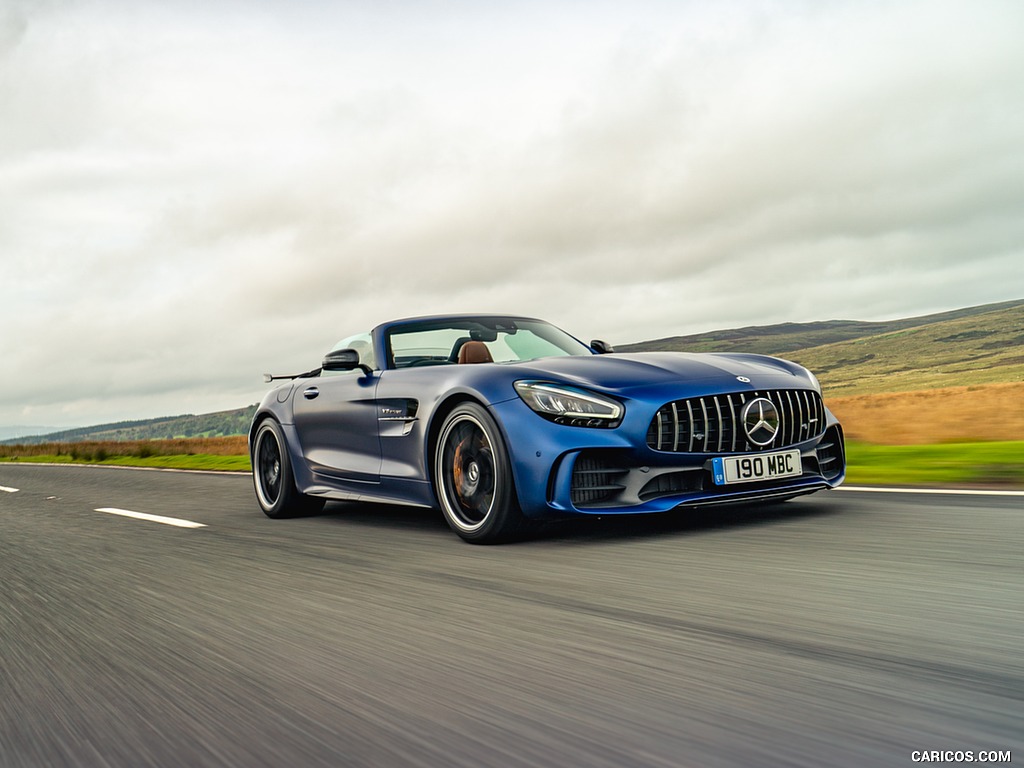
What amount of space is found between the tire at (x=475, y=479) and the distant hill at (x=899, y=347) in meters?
47.7

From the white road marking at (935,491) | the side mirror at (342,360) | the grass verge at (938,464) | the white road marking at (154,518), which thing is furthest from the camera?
the white road marking at (154,518)

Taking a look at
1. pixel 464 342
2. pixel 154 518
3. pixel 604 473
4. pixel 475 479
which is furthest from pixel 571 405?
pixel 154 518

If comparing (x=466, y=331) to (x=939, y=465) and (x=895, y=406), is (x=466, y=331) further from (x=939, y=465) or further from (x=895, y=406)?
(x=895, y=406)

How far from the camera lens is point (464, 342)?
258 inches

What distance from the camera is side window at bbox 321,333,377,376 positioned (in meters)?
6.65

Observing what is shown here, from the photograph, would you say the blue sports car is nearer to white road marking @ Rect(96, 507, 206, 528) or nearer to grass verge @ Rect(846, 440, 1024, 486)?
white road marking @ Rect(96, 507, 206, 528)

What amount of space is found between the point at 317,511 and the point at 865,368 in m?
78.8

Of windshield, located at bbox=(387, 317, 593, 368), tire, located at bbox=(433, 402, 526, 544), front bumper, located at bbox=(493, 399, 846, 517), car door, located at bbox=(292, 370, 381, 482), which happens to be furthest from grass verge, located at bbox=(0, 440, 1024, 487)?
car door, located at bbox=(292, 370, 381, 482)

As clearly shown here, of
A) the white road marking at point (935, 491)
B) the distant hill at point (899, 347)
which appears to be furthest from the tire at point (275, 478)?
the distant hill at point (899, 347)

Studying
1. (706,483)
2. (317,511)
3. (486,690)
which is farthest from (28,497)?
(486,690)

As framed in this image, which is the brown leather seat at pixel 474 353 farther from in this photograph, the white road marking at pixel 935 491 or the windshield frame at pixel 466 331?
the white road marking at pixel 935 491

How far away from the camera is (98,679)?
3.01m

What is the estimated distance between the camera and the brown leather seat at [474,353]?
6.29m

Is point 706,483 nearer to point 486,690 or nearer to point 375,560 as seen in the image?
point 375,560
